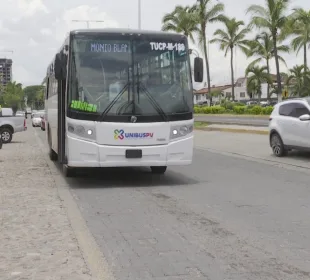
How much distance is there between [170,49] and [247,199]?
352 centimetres

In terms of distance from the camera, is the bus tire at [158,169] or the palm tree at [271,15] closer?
the bus tire at [158,169]

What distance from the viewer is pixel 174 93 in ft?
34.3

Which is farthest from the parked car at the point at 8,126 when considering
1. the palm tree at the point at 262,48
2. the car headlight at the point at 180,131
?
the palm tree at the point at 262,48

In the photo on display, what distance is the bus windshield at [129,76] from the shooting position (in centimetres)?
1015

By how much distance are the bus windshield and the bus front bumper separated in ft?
2.01

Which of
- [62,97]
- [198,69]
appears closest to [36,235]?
[62,97]

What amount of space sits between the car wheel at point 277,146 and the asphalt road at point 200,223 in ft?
10.7

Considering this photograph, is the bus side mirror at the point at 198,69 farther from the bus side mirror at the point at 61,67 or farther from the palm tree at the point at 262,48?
the palm tree at the point at 262,48

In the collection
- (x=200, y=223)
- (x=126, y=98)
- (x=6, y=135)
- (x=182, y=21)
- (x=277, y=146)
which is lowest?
(x=200, y=223)

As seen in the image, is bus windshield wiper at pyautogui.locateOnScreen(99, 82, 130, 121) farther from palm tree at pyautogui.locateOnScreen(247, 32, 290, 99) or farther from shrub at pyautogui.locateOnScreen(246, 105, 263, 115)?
palm tree at pyautogui.locateOnScreen(247, 32, 290, 99)

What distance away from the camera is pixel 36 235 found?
646cm

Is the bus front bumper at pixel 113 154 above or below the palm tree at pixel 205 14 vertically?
below

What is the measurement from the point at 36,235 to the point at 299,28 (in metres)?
43.7

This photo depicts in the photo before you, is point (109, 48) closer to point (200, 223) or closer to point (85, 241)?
point (200, 223)
